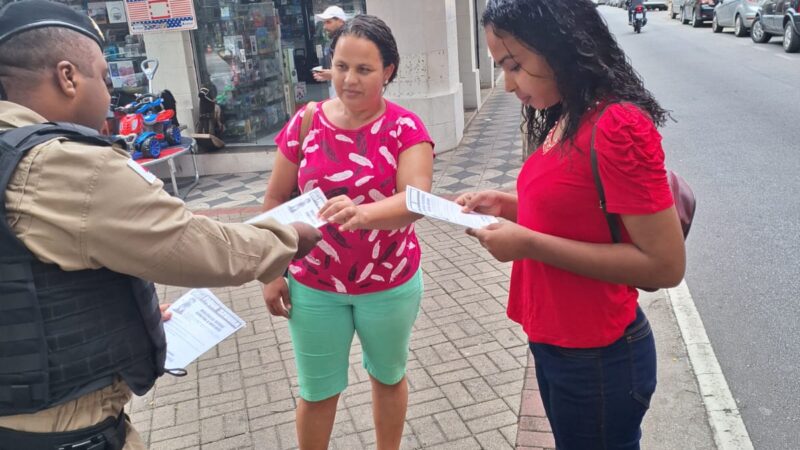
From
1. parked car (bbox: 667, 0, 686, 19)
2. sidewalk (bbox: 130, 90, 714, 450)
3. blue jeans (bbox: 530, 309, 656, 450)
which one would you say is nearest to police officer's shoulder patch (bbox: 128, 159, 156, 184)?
blue jeans (bbox: 530, 309, 656, 450)

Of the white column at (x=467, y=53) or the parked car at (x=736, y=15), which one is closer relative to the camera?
the white column at (x=467, y=53)

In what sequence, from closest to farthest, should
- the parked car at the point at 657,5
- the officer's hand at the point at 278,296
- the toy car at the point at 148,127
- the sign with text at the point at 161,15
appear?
1. the officer's hand at the point at 278,296
2. the toy car at the point at 148,127
3. the sign with text at the point at 161,15
4. the parked car at the point at 657,5

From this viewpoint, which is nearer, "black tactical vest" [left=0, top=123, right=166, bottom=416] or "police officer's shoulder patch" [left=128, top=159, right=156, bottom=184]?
"black tactical vest" [left=0, top=123, right=166, bottom=416]

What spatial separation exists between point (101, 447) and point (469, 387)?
91.6 inches

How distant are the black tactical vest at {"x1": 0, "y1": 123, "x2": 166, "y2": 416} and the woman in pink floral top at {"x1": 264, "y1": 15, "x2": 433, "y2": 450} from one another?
910 mm

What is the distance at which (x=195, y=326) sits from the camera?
2.02 m

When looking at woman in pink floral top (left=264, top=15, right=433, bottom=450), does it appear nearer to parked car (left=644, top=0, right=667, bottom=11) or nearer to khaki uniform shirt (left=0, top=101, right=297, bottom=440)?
khaki uniform shirt (left=0, top=101, right=297, bottom=440)

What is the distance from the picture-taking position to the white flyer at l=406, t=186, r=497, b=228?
74.1 inches

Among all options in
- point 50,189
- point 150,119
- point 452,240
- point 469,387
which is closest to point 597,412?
point 50,189

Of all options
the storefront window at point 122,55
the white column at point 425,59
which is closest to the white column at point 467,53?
the white column at point 425,59

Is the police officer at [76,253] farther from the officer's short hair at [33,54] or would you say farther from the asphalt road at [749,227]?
the asphalt road at [749,227]

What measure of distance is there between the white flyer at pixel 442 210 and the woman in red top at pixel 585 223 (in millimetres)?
109

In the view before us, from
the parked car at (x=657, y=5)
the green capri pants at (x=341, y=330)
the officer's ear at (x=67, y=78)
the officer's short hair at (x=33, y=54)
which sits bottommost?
the green capri pants at (x=341, y=330)

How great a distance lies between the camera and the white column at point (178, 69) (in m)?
8.40
